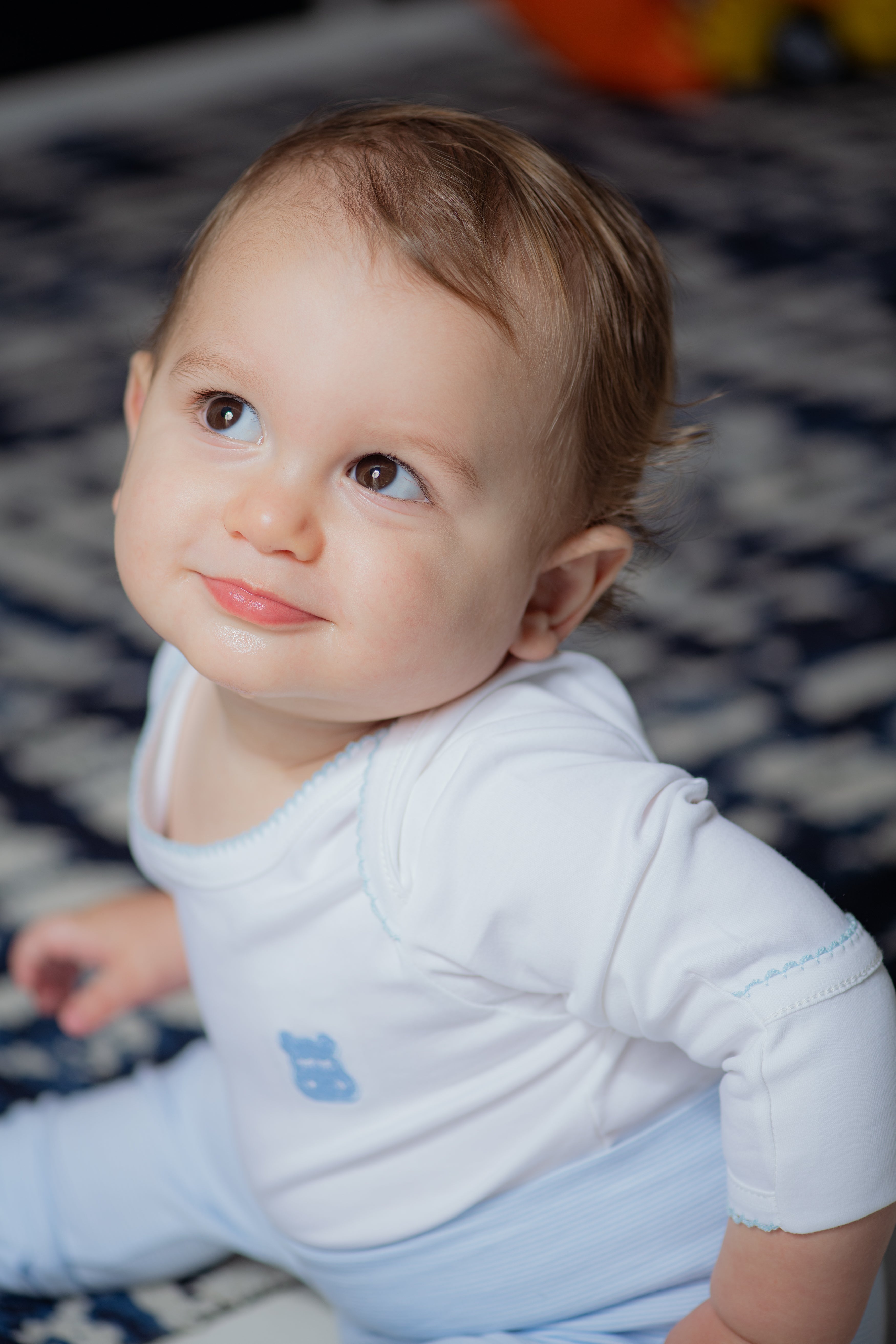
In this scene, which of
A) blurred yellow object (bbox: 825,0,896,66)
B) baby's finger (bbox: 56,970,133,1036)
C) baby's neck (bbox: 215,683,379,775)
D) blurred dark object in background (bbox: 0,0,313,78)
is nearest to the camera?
baby's neck (bbox: 215,683,379,775)

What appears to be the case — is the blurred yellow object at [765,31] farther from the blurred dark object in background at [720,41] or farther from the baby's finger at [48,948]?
the baby's finger at [48,948]

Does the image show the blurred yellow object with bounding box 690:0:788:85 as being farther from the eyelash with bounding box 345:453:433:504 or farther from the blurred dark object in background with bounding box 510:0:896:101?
the eyelash with bounding box 345:453:433:504

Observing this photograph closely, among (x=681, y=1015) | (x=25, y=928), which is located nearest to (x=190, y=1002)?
(x=25, y=928)

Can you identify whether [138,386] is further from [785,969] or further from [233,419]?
[785,969]

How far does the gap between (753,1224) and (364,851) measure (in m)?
0.22

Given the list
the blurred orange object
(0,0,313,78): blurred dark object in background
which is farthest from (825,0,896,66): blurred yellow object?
(0,0,313,78): blurred dark object in background

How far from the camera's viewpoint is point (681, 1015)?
0.56 meters

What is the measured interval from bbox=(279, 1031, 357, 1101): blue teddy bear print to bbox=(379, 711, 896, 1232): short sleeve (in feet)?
0.36

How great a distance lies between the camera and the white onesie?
0.54 meters

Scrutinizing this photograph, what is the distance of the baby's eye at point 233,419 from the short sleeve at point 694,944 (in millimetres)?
164

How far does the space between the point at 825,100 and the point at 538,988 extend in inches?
96.3

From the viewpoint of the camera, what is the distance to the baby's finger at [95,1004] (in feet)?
2.89

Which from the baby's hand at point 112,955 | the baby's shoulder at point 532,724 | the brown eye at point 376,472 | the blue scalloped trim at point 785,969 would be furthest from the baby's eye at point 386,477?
the baby's hand at point 112,955

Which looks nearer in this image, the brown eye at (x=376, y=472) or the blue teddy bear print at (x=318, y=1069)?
the brown eye at (x=376, y=472)
